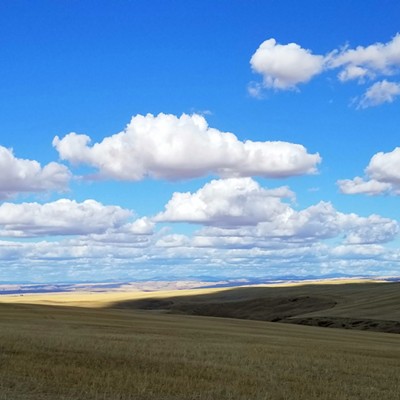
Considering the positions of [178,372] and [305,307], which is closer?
[178,372]

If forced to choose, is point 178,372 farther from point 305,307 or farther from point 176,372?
point 305,307

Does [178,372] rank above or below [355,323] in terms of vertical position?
above

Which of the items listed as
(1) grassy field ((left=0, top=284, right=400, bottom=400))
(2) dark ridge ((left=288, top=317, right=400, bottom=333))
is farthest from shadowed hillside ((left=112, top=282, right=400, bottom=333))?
(1) grassy field ((left=0, top=284, right=400, bottom=400))

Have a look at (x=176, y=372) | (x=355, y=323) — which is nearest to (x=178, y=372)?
(x=176, y=372)

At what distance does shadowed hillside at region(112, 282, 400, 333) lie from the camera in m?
76.7

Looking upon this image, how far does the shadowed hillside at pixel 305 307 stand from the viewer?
7674 cm

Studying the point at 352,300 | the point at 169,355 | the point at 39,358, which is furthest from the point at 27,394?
the point at 352,300

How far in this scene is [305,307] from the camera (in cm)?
10688

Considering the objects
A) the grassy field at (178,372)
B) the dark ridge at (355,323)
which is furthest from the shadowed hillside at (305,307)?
the grassy field at (178,372)

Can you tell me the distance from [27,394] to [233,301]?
114 meters

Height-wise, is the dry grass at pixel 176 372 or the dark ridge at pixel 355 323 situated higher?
the dry grass at pixel 176 372

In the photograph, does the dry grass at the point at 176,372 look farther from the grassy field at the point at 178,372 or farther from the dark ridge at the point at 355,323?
the dark ridge at the point at 355,323

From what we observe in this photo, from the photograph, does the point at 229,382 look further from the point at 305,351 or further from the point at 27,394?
the point at 305,351

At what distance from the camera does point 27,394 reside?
15586mm
